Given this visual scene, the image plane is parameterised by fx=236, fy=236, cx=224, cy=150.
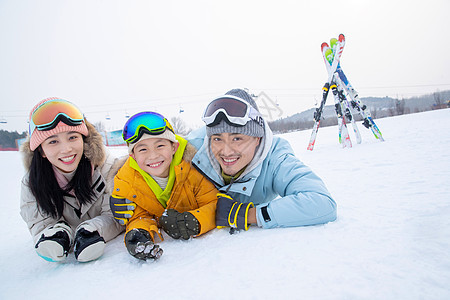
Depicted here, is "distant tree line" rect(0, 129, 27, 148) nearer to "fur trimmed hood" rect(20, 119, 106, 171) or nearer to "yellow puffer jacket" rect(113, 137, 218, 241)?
"fur trimmed hood" rect(20, 119, 106, 171)

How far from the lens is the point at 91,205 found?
2289mm

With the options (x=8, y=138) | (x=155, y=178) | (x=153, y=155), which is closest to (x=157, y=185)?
(x=155, y=178)

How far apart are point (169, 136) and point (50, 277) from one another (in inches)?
49.7

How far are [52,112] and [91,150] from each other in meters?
0.47

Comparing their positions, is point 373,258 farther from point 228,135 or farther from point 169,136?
point 169,136

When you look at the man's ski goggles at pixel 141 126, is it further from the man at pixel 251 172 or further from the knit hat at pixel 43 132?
the knit hat at pixel 43 132

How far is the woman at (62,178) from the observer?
6.56 ft

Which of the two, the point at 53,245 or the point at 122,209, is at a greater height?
the point at 122,209

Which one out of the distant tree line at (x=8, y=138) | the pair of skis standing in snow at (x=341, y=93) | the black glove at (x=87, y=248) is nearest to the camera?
the black glove at (x=87, y=248)

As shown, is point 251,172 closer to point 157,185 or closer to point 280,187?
point 280,187

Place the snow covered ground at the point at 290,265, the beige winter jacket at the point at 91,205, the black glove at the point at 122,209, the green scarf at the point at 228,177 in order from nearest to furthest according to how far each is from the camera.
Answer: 1. the snow covered ground at the point at 290,265
2. the black glove at the point at 122,209
3. the beige winter jacket at the point at 91,205
4. the green scarf at the point at 228,177

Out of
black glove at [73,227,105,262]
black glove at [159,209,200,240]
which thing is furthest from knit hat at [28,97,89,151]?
black glove at [159,209,200,240]

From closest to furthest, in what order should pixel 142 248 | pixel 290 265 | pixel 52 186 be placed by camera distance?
1. pixel 290 265
2. pixel 142 248
3. pixel 52 186

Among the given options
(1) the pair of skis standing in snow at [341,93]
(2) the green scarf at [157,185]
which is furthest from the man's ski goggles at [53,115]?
(1) the pair of skis standing in snow at [341,93]
